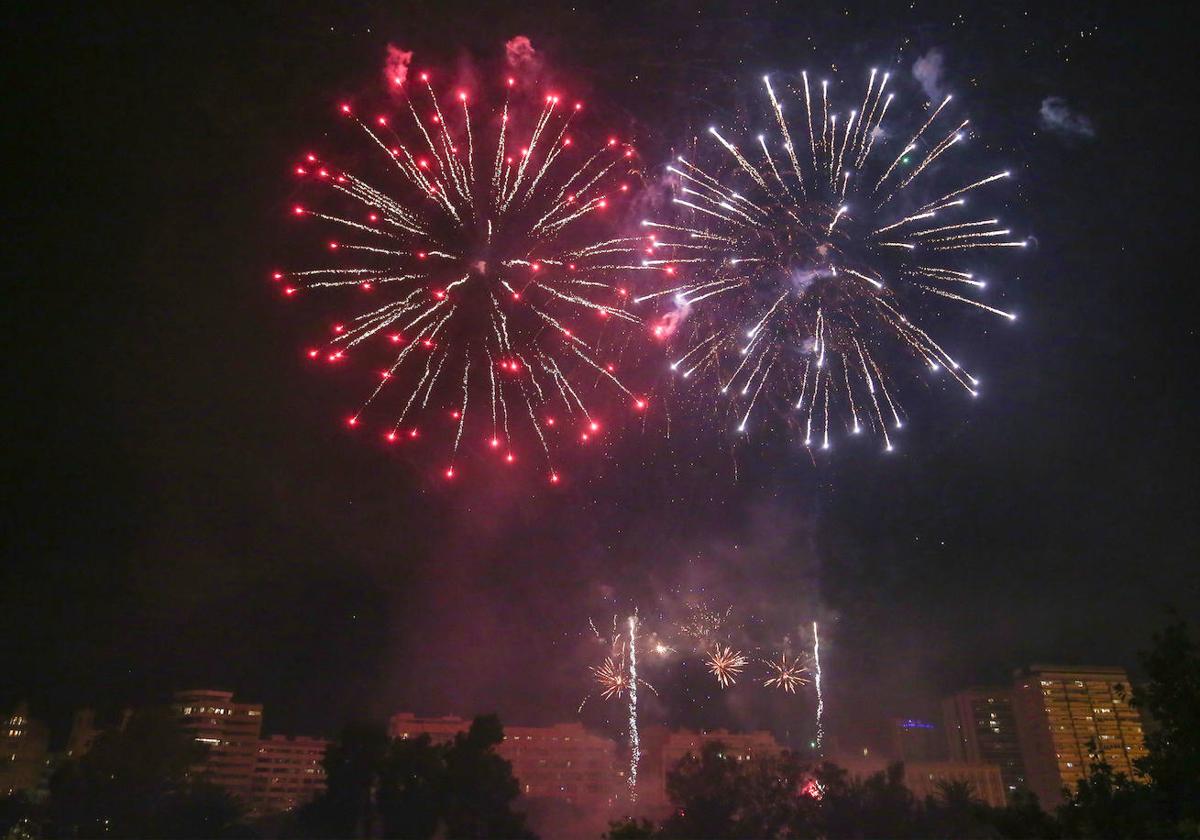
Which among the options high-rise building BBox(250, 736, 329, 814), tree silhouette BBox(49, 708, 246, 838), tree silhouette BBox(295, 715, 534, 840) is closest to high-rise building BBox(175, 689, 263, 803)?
high-rise building BBox(250, 736, 329, 814)

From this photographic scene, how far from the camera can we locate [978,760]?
72188 mm

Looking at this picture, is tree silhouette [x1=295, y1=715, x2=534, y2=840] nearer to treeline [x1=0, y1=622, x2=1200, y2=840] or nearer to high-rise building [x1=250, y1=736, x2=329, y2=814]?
treeline [x1=0, y1=622, x2=1200, y2=840]

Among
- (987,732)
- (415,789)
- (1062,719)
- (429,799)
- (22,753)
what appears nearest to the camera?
(429,799)

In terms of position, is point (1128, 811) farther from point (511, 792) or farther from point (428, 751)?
point (428, 751)

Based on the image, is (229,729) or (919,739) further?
(919,739)

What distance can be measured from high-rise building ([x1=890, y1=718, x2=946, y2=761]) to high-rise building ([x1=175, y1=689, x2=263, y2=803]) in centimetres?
5445

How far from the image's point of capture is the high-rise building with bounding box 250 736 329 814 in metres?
57.6

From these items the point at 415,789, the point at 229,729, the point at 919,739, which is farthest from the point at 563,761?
the point at 919,739

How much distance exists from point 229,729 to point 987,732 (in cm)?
6430

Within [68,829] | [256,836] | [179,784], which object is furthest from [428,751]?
[68,829]

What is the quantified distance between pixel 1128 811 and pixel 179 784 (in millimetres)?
35978

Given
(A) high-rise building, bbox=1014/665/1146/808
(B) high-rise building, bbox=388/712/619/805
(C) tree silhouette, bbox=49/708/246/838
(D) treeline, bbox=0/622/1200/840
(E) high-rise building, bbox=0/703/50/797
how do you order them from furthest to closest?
(A) high-rise building, bbox=1014/665/1146/808, (B) high-rise building, bbox=388/712/619/805, (E) high-rise building, bbox=0/703/50/797, (C) tree silhouette, bbox=49/708/246/838, (D) treeline, bbox=0/622/1200/840

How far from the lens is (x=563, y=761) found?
55.7 meters

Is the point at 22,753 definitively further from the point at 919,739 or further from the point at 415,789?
the point at 919,739
